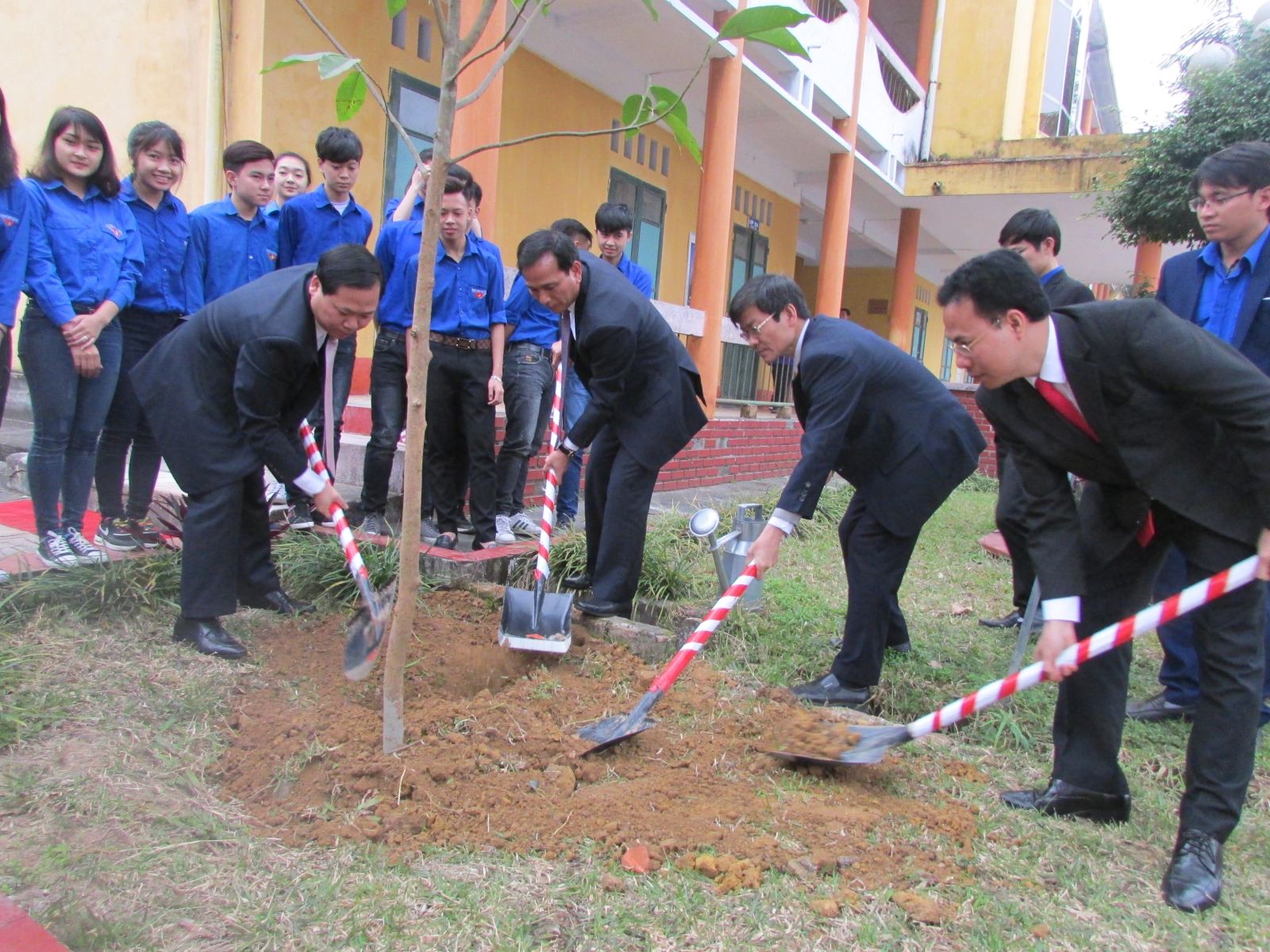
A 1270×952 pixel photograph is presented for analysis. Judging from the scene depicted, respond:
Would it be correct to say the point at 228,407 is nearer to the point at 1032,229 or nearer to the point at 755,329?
the point at 755,329

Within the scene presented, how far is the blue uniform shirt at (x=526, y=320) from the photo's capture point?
480 centimetres

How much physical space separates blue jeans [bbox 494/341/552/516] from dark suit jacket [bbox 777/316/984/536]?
178 centimetres

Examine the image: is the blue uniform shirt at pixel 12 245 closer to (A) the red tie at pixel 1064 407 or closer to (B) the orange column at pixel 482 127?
(B) the orange column at pixel 482 127

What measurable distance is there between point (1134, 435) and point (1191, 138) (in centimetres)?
612

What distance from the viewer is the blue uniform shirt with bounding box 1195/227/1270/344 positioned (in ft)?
10.6

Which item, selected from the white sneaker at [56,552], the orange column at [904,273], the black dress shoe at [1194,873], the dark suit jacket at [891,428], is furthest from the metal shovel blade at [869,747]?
the orange column at [904,273]

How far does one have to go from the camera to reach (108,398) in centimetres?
359

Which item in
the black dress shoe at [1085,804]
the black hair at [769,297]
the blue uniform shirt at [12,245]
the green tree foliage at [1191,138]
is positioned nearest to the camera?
the black dress shoe at [1085,804]

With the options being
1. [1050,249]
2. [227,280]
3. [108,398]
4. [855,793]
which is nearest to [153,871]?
[855,793]

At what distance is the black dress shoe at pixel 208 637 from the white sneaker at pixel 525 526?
66.7 inches

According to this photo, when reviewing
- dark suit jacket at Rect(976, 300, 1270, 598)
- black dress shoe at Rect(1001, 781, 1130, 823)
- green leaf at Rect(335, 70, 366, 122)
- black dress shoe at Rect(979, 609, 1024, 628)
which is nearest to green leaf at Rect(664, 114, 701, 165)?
green leaf at Rect(335, 70, 366, 122)

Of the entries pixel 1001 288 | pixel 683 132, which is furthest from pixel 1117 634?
pixel 683 132

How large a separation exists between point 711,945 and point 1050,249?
3.22 metres

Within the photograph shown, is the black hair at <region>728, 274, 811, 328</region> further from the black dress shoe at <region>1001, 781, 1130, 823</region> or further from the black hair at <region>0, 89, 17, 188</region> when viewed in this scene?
the black hair at <region>0, 89, 17, 188</region>
